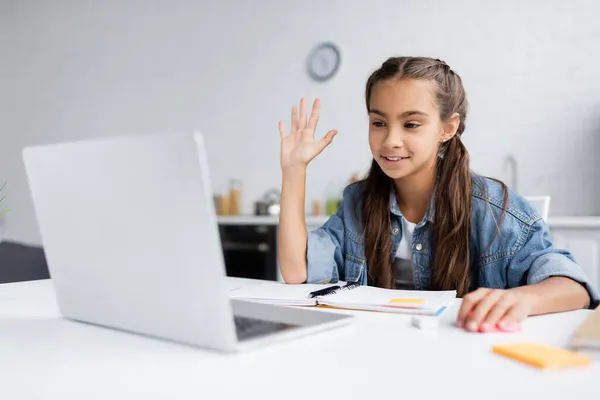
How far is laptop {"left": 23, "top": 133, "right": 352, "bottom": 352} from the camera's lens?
2.06 ft

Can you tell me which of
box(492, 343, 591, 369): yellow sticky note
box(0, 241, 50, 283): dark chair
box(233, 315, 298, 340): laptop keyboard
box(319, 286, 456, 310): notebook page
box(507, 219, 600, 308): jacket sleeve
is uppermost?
box(233, 315, 298, 340): laptop keyboard

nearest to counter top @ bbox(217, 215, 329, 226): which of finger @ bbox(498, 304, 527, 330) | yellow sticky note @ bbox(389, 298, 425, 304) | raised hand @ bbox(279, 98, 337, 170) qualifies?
raised hand @ bbox(279, 98, 337, 170)

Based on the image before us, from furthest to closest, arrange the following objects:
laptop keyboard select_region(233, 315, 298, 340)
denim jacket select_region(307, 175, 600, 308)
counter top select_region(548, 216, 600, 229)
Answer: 1. counter top select_region(548, 216, 600, 229)
2. denim jacket select_region(307, 175, 600, 308)
3. laptop keyboard select_region(233, 315, 298, 340)

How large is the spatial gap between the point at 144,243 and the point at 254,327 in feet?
0.66

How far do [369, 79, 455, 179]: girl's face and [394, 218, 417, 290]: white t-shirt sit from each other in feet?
0.47

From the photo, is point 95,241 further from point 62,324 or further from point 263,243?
point 263,243

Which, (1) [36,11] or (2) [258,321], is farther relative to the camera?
(1) [36,11]

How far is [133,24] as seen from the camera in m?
4.74

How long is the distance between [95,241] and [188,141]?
0.25 m

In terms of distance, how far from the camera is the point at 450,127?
163cm

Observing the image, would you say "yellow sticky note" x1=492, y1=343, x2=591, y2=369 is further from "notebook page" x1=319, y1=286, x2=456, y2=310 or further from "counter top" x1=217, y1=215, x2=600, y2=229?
"counter top" x1=217, y1=215, x2=600, y2=229

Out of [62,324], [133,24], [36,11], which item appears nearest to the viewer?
[62,324]

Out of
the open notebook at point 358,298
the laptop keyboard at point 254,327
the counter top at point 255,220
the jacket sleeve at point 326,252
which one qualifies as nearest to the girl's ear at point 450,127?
the jacket sleeve at point 326,252

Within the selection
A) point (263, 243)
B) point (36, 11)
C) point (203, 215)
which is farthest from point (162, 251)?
point (36, 11)
